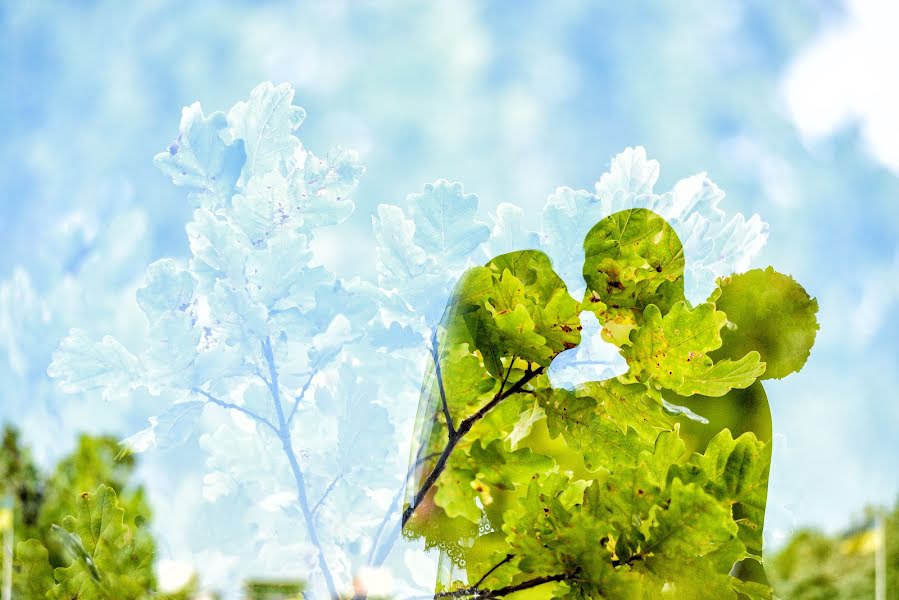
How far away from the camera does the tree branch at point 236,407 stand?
305 millimetres

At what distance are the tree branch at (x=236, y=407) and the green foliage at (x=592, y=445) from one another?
70 millimetres

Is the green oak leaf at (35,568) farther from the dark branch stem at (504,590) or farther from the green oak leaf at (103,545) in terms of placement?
the dark branch stem at (504,590)

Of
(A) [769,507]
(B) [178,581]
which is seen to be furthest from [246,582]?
→ (A) [769,507]

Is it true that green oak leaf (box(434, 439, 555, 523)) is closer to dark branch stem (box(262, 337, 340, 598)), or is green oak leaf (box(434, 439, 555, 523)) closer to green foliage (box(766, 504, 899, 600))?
dark branch stem (box(262, 337, 340, 598))

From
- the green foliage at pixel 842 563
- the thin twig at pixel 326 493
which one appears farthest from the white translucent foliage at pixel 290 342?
the green foliage at pixel 842 563

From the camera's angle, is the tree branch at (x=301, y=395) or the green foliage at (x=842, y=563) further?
the green foliage at (x=842, y=563)

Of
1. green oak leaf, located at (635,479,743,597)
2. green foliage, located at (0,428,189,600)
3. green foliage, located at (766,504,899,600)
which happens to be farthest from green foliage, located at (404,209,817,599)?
green foliage, located at (766,504,899,600)

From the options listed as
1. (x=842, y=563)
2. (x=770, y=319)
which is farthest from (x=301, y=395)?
(x=842, y=563)

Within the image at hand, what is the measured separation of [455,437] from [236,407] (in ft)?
0.34

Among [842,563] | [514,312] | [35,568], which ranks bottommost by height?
[35,568]

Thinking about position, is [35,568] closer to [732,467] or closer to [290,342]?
[290,342]

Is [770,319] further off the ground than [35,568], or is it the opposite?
[770,319]

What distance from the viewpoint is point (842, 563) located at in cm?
638

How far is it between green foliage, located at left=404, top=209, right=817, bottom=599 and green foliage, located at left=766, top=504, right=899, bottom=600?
625 cm
